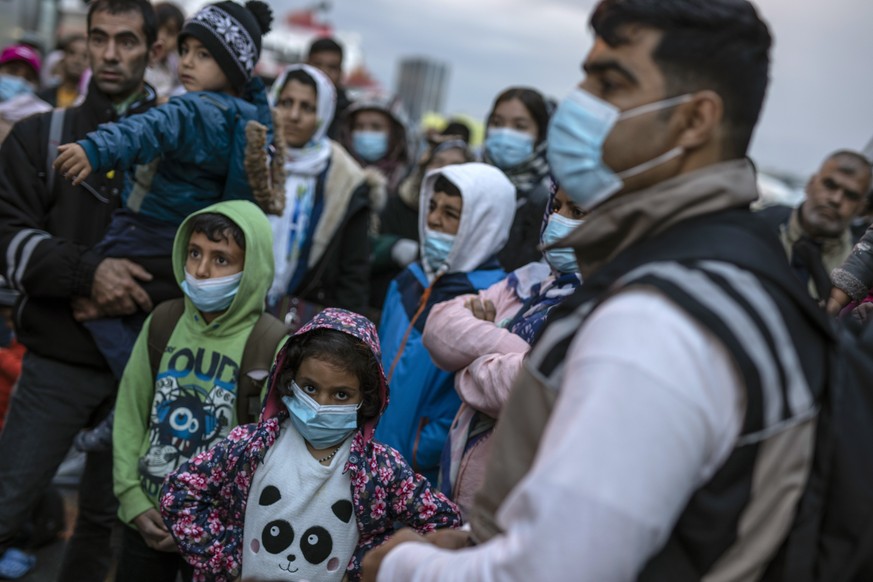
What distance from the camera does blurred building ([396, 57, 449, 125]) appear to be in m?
30.7

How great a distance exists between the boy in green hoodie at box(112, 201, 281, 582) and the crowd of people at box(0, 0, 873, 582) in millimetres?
12

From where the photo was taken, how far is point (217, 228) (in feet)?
11.8

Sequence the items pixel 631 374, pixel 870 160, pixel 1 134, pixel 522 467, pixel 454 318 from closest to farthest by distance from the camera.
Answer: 1. pixel 631 374
2. pixel 522 467
3. pixel 454 318
4. pixel 1 134
5. pixel 870 160

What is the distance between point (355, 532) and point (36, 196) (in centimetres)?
220

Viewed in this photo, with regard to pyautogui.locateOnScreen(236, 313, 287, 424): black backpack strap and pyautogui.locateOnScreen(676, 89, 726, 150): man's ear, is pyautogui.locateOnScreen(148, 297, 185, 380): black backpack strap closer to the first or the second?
pyautogui.locateOnScreen(236, 313, 287, 424): black backpack strap

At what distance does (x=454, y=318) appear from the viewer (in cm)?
338

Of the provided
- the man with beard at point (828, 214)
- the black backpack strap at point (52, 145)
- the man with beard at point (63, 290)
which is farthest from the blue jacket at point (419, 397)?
the man with beard at point (828, 214)

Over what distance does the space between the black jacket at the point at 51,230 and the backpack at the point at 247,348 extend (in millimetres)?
389

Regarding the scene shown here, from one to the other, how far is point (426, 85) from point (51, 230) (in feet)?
92.1

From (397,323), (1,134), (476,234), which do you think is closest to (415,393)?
(397,323)

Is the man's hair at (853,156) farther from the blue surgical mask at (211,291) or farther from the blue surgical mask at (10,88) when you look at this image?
the blue surgical mask at (10,88)

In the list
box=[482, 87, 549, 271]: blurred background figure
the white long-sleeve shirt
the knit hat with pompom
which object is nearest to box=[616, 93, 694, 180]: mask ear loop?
the white long-sleeve shirt

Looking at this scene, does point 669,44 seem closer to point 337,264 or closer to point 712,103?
point 712,103

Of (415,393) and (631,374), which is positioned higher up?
(631,374)
